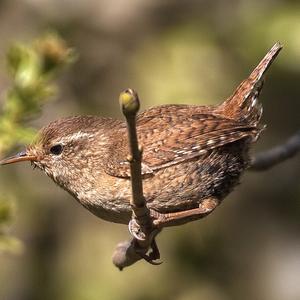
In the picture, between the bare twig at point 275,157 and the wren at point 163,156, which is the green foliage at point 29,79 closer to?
the wren at point 163,156

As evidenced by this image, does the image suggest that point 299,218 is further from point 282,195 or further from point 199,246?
point 199,246

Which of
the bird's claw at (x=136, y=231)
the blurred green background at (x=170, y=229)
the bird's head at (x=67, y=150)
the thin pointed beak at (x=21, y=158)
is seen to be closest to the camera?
the bird's claw at (x=136, y=231)

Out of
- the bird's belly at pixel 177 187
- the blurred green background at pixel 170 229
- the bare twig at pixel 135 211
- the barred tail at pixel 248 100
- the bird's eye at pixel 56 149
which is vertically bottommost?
the bare twig at pixel 135 211

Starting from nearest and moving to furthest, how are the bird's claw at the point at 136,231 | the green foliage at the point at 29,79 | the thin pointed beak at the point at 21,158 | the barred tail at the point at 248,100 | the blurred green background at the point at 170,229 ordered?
the green foliage at the point at 29,79 < the bird's claw at the point at 136,231 < the thin pointed beak at the point at 21,158 < the barred tail at the point at 248,100 < the blurred green background at the point at 170,229

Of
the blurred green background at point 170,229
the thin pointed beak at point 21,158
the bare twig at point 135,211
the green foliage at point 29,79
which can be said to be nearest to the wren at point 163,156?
the thin pointed beak at point 21,158

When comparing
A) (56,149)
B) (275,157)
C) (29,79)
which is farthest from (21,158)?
(275,157)

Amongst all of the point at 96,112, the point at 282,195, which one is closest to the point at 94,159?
the point at 96,112

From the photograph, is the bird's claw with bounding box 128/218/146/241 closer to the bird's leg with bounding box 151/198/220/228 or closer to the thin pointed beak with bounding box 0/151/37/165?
the bird's leg with bounding box 151/198/220/228
